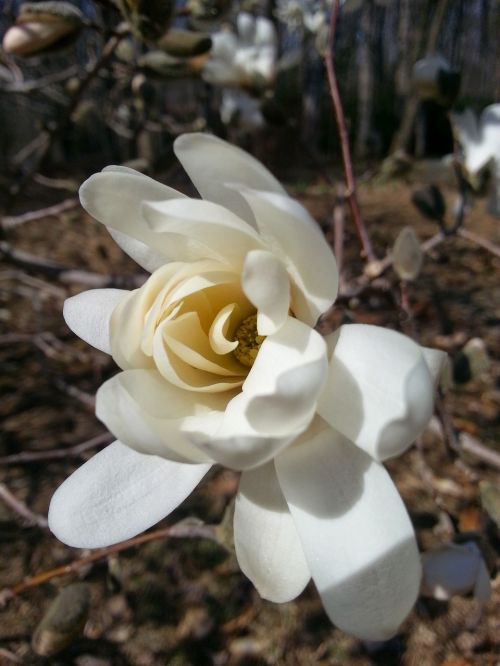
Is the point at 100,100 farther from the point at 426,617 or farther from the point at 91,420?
the point at 426,617

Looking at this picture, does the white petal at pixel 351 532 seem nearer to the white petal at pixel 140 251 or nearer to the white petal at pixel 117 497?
the white petal at pixel 117 497

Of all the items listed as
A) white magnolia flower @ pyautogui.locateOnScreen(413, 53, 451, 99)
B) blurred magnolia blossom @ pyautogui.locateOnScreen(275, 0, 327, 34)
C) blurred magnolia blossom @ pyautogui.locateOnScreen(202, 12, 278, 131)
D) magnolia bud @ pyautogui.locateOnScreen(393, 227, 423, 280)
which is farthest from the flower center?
blurred magnolia blossom @ pyautogui.locateOnScreen(275, 0, 327, 34)

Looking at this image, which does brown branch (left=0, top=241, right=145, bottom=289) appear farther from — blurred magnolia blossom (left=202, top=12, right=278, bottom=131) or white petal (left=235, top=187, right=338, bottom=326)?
white petal (left=235, top=187, right=338, bottom=326)

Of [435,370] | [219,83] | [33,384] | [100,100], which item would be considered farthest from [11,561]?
[100,100]

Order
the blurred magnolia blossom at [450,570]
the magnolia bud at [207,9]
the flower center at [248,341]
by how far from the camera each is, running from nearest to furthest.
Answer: the flower center at [248,341] → the blurred magnolia blossom at [450,570] → the magnolia bud at [207,9]

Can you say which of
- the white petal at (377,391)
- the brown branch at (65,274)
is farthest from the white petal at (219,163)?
the brown branch at (65,274)

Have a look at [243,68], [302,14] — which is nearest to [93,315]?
[243,68]

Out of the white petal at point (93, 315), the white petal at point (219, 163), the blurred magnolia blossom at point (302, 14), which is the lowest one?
the blurred magnolia blossom at point (302, 14)
